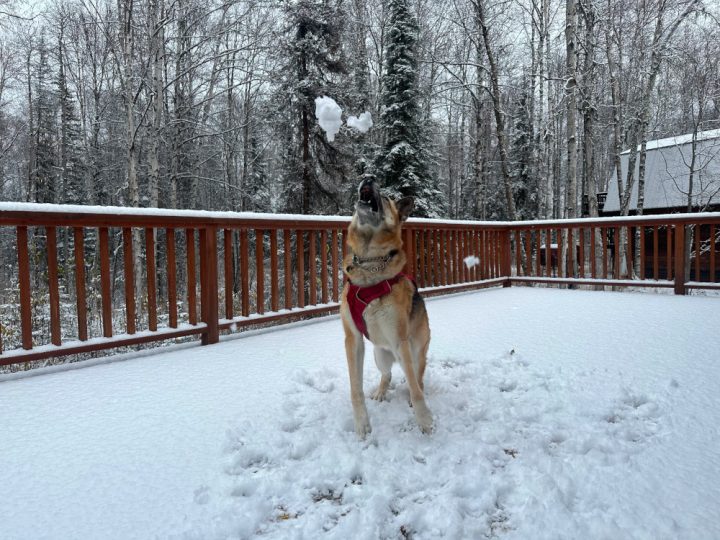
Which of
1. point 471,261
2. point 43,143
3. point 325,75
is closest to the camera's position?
point 471,261

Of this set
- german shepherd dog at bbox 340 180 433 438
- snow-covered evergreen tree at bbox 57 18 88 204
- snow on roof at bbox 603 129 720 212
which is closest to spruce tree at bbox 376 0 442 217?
snow on roof at bbox 603 129 720 212

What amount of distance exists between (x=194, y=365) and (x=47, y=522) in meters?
1.65

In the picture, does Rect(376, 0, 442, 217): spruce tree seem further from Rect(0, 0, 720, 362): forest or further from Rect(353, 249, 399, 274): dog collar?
Rect(353, 249, 399, 274): dog collar

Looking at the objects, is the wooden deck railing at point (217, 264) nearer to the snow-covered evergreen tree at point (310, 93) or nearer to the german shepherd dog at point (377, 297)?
the german shepherd dog at point (377, 297)

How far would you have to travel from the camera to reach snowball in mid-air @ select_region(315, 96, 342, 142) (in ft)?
33.3

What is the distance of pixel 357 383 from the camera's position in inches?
75.1

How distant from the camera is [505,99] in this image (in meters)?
21.2

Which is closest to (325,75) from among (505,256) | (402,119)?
(402,119)

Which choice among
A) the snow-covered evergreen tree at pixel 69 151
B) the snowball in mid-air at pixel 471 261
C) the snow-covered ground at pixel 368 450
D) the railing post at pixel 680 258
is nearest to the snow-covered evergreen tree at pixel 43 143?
the snow-covered evergreen tree at pixel 69 151

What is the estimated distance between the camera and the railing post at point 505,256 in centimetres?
745

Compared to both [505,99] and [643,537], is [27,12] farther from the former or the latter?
[505,99]

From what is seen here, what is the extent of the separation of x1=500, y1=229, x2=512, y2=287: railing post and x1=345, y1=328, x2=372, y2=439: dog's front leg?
6.09 m

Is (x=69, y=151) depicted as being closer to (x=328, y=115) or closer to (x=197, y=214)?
(x=328, y=115)

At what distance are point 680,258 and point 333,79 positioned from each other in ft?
30.7
